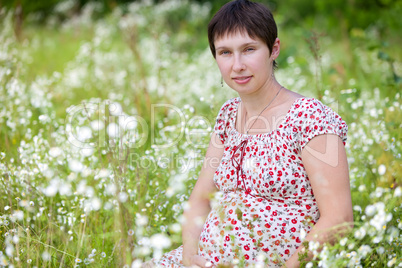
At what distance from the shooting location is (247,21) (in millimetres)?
2018

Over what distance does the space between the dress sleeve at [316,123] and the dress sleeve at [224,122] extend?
510mm

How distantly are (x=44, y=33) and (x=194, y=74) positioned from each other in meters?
7.16

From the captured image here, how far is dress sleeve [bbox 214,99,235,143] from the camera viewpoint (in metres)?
2.35

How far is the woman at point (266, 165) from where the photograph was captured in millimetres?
1835

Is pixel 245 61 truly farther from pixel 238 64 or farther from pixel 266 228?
pixel 266 228

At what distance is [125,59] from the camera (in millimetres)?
6945

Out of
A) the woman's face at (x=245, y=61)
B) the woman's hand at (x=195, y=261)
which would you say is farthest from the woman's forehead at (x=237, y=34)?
the woman's hand at (x=195, y=261)

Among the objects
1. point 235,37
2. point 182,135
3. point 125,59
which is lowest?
point 182,135

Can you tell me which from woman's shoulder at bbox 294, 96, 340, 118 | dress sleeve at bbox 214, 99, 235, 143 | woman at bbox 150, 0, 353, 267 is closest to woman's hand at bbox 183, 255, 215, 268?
woman at bbox 150, 0, 353, 267

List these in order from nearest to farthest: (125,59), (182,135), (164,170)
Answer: (164,170) < (182,135) < (125,59)

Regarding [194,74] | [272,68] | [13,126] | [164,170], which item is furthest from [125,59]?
[272,68]

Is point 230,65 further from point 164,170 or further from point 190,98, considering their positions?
point 190,98

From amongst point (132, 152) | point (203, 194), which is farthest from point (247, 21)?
point (132, 152)

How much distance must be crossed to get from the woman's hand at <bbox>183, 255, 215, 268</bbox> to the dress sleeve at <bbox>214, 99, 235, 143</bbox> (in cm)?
64
